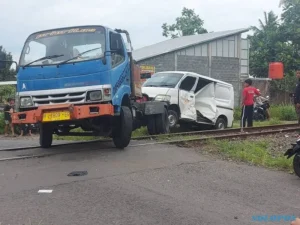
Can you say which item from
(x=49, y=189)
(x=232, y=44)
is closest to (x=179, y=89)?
(x=49, y=189)

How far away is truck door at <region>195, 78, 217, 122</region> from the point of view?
1434cm

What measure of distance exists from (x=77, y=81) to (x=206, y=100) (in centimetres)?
712

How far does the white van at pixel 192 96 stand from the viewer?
12852mm

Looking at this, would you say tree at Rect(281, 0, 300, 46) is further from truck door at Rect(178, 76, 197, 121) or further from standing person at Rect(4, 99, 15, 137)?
standing person at Rect(4, 99, 15, 137)

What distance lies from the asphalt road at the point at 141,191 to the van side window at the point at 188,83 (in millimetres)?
5124

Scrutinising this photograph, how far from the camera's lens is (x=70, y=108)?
7.88 meters

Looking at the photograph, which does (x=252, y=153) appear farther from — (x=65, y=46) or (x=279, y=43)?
(x=279, y=43)

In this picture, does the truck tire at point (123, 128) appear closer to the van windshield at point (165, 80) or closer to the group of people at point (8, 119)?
the van windshield at point (165, 80)

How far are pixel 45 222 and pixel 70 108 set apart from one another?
359cm

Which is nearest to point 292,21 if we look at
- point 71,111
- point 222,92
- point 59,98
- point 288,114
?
point 288,114

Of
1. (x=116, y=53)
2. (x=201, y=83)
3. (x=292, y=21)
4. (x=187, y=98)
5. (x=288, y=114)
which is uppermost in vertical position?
(x=292, y=21)

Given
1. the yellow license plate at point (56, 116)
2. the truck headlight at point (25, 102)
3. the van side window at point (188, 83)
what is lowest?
the yellow license plate at point (56, 116)

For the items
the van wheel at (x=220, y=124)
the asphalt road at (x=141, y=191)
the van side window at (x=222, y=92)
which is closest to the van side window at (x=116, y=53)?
the asphalt road at (x=141, y=191)

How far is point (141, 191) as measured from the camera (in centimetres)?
575
